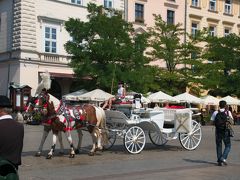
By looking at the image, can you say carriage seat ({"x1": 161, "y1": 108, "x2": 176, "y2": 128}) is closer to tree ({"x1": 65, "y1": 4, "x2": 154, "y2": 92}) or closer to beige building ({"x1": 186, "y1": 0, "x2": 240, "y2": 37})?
tree ({"x1": 65, "y1": 4, "x2": 154, "y2": 92})

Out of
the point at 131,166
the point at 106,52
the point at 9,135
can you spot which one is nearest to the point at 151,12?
the point at 106,52

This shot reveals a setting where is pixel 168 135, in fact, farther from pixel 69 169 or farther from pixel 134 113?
pixel 69 169

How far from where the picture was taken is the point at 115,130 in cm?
1540

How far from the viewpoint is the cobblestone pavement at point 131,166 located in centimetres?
1091

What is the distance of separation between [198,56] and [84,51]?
11425 mm

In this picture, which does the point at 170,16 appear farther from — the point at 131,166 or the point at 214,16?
the point at 131,166

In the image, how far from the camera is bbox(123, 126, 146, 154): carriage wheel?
15.1 m

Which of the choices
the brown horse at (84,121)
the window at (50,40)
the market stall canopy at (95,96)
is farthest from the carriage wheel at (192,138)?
the window at (50,40)

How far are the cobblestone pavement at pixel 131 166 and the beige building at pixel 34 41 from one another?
788 inches

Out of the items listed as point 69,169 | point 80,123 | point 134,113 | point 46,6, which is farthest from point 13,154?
point 46,6

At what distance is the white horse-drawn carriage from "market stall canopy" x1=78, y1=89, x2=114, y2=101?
12961 millimetres

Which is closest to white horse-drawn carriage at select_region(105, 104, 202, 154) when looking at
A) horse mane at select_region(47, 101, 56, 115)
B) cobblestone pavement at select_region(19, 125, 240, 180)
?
cobblestone pavement at select_region(19, 125, 240, 180)

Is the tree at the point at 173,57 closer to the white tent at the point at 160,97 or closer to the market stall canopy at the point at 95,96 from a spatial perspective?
the white tent at the point at 160,97

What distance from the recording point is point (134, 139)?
1517cm
